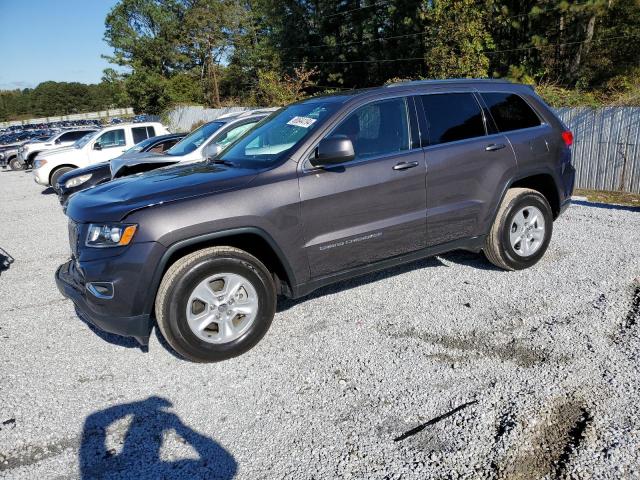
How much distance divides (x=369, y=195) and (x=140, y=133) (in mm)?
12011

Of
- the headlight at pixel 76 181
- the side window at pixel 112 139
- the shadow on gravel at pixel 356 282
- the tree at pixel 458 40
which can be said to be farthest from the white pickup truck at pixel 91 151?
the tree at pixel 458 40

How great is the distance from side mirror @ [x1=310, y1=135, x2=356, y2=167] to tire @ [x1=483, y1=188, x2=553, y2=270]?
1896 mm

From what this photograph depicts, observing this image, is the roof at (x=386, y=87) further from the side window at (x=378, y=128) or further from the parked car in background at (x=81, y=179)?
the parked car in background at (x=81, y=179)

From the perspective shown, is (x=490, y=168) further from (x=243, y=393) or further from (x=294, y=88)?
(x=294, y=88)

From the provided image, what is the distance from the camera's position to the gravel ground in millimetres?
2531

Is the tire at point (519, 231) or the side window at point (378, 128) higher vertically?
the side window at point (378, 128)

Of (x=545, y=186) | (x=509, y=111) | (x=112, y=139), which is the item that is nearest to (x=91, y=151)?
(x=112, y=139)

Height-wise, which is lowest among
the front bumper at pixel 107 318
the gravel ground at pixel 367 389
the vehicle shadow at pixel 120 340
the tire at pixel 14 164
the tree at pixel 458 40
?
the gravel ground at pixel 367 389

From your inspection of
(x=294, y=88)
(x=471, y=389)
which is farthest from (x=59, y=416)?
(x=294, y=88)

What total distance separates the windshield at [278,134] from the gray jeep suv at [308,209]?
0.06ft

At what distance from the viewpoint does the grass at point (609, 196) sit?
31.8 ft

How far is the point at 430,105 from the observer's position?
431 cm

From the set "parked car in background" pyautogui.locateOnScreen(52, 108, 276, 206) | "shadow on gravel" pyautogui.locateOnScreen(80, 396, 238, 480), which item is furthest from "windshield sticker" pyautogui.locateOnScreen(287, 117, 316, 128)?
"parked car in background" pyautogui.locateOnScreen(52, 108, 276, 206)

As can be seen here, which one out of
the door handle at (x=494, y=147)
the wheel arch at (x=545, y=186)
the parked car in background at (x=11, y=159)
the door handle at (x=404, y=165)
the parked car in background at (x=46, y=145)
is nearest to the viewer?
the door handle at (x=404, y=165)
